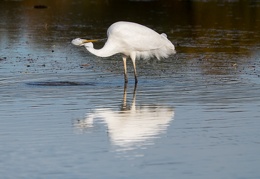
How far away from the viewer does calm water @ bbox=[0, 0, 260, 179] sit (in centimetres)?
957

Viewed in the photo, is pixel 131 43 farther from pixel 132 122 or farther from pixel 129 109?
pixel 132 122

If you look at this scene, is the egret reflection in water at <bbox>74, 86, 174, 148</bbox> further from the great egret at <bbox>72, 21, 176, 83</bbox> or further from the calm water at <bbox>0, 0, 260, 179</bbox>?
the great egret at <bbox>72, 21, 176, 83</bbox>

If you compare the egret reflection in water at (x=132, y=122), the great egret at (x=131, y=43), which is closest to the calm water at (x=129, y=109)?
the egret reflection in water at (x=132, y=122)

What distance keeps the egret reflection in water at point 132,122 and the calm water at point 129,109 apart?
0.05ft

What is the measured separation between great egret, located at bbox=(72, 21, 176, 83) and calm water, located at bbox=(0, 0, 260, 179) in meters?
0.48

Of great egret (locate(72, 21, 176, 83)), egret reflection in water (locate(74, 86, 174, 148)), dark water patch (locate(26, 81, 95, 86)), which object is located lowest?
egret reflection in water (locate(74, 86, 174, 148))

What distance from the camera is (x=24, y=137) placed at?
11.1m

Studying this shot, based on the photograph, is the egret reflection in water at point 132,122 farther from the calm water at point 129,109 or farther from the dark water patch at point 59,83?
the dark water patch at point 59,83

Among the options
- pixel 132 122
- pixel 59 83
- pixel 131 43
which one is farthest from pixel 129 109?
pixel 131 43

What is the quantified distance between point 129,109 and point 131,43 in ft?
12.7

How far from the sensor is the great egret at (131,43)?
1683 centimetres

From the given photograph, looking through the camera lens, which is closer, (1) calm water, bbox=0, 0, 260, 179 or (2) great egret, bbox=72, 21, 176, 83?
(1) calm water, bbox=0, 0, 260, 179

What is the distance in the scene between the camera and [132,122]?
1214cm

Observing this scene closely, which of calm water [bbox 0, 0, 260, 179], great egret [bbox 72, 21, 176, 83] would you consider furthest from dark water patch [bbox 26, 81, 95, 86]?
great egret [bbox 72, 21, 176, 83]
